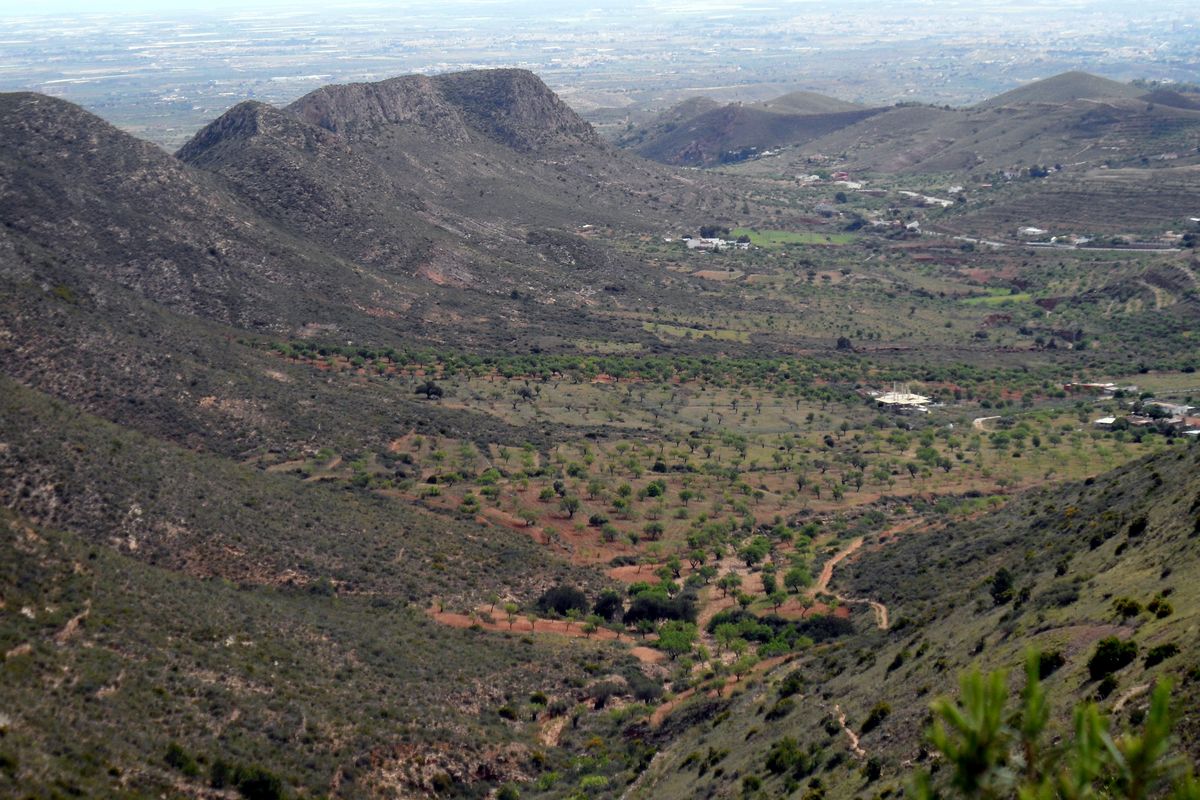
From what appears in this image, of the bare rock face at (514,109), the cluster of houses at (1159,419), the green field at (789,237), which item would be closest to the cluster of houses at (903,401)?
the cluster of houses at (1159,419)

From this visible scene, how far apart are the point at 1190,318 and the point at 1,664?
313 ft

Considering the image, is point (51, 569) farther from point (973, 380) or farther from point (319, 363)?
point (973, 380)

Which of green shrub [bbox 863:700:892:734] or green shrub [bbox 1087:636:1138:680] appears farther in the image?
green shrub [bbox 863:700:892:734]

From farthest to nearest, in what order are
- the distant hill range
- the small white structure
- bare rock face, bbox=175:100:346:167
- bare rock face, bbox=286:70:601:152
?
the distant hill range < bare rock face, bbox=286:70:601:152 < bare rock face, bbox=175:100:346:167 < the small white structure

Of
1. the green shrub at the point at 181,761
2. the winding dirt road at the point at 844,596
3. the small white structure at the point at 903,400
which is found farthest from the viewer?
the small white structure at the point at 903,400

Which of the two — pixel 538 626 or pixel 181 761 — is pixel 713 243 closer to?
pixel 538 626

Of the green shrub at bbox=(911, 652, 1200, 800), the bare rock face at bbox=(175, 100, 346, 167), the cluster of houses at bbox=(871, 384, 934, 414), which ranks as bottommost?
the cluster of houses at bbox=(871, 384, 934, 414)

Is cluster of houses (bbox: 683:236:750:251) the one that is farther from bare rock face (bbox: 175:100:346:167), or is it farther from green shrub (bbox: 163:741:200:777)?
green shrub (bbox: 163:741:200:777)

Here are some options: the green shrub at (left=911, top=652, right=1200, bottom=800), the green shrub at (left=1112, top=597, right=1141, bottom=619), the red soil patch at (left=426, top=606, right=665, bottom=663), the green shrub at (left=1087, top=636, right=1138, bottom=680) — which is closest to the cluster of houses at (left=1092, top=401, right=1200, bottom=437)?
the red soil patch at (left=426, top=606, right=665, bottom=663)

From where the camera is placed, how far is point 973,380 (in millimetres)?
84438

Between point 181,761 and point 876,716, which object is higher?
point 181,761

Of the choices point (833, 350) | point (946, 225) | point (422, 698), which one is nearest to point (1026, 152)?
point (946, 225)

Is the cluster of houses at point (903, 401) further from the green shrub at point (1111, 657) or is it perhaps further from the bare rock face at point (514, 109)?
the bare rock face at point (514, 109)

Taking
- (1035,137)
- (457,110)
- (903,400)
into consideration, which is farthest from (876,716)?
(1035,137)
